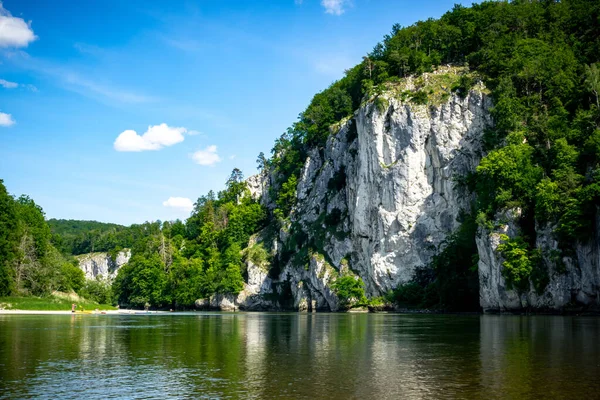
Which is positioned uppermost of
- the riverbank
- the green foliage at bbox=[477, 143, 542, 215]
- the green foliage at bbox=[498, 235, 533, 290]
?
the green foliage at bbox=[477, 143, 542, 215]

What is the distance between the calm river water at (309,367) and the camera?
50.3ft

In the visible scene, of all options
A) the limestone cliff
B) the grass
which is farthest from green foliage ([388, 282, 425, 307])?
the grass

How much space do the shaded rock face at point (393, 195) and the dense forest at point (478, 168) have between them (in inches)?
121

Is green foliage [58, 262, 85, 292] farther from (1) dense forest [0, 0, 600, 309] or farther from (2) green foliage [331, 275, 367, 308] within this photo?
(2) green foliage [331, 275, 367, 308]

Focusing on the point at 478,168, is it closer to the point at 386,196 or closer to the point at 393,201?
the point at 393,201

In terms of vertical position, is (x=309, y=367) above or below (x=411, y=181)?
below

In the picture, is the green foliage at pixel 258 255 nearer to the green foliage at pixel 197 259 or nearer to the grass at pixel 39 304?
the green foliage at pixel 197 259

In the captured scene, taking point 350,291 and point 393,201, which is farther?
point 393,201

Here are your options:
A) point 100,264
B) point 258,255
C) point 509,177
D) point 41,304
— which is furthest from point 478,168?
point 100,264

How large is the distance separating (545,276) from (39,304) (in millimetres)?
67158

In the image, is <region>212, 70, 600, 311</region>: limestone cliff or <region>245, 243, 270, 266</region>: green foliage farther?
<region>245, 243, 270, 266</region>: green foliage

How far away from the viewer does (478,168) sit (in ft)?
220

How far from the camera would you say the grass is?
71125 millimetres

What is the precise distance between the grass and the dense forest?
9.07 feet
